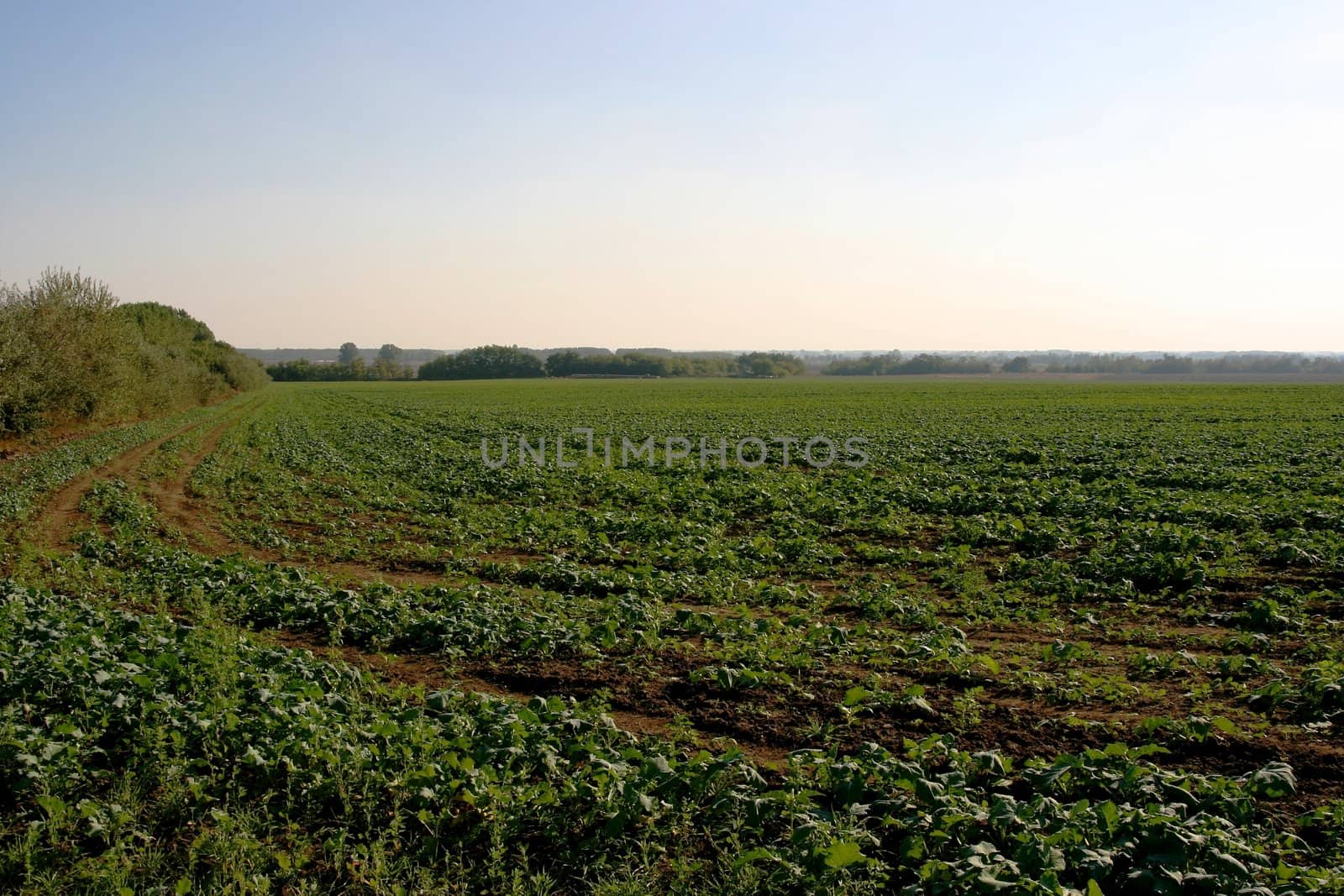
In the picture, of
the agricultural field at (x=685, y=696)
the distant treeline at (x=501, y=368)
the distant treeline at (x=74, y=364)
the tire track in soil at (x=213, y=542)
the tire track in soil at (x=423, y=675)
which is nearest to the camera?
the agricultural field at (x=685, y=696)

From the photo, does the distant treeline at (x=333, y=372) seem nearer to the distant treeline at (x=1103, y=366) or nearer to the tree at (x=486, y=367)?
the tree at (x=486, y=367)

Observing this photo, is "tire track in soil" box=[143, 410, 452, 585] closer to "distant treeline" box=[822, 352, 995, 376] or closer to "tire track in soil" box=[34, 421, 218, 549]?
"tire track in soil" box=[34, 421, 218, 549]

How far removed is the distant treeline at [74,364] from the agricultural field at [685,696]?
18.0 m

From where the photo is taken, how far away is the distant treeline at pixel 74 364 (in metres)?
31.6

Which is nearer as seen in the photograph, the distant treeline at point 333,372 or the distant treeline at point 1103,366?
the distant treeline at point 333,372

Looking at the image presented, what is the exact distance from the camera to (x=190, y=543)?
15.1 meters

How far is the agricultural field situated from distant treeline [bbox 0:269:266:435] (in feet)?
59.1

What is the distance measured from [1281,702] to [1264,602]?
10.9 ft

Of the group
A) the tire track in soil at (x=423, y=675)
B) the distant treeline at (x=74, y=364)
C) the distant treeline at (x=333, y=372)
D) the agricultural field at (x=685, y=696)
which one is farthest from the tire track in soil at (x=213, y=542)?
the distant treeline at (x=333, y=372)

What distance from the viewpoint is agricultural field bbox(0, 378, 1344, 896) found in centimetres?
475

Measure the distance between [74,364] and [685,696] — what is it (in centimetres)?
3875

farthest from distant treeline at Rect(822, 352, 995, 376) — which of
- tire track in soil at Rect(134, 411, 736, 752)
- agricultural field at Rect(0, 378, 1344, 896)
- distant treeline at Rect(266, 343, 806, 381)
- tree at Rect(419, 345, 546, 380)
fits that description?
agricultural field at Rect(0, 378, 1344, 896)

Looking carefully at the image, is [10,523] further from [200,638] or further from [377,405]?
[377,405]

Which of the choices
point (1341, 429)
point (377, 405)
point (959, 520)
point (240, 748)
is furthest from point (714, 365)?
point (240, 748)
